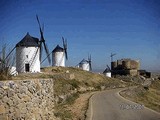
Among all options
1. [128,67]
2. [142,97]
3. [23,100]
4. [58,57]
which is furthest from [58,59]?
[23,100]

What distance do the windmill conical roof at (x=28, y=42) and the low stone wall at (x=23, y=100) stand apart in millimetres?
24586

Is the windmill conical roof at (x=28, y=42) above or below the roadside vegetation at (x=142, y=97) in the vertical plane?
above

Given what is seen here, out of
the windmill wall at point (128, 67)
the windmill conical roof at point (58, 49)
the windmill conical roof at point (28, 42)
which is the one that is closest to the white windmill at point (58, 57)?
the windmill conical roof at point (58, 49)

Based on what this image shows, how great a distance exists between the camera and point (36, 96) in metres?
11.7

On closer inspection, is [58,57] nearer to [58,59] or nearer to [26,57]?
[58,59]

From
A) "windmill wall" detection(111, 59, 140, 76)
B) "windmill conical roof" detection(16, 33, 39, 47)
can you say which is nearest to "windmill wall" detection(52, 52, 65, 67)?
"windmill conical roof" detection(16, 33, 39, 47)

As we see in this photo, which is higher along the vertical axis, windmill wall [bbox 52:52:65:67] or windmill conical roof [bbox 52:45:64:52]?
windmill conical roof [bbox 52:45:64:52]

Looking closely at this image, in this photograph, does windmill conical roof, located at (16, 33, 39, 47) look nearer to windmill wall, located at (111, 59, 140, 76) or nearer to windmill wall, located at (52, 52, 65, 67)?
windmill wall, located at (52, 52, 65, 67)

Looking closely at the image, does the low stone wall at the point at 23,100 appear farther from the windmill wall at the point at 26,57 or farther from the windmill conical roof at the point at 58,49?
the windmill conical roof at the point at 58,49

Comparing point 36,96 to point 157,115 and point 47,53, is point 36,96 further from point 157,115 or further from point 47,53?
point 47,53

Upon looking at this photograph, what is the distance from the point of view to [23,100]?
10.7 metres

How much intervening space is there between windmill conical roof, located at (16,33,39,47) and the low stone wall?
2459 centimetres

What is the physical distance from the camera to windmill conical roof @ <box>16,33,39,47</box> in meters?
36.8

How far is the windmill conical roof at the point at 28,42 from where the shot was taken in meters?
36.8
